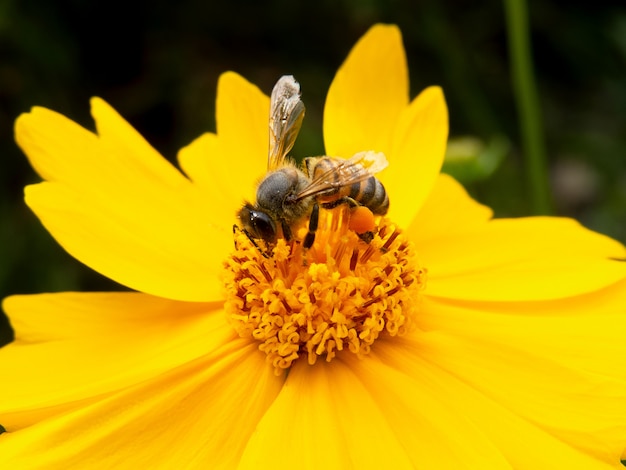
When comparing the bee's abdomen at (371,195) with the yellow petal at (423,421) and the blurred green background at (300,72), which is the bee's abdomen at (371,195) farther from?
the blurred green background at (300,72)

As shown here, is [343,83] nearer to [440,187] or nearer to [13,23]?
[440,187]

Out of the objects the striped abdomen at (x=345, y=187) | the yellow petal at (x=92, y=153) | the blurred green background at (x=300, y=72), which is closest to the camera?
the striped abdomen at (x=345, y=187)

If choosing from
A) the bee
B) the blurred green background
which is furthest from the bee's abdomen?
the blurred green background

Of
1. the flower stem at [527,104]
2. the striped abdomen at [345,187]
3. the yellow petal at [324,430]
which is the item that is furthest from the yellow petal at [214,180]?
the flower stem at [527,104]

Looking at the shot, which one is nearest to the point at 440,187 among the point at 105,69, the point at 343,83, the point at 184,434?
the point at 343,83

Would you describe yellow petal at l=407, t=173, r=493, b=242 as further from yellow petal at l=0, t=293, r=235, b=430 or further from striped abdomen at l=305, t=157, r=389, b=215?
yellow petal at l=0, t=293, r=235, b=430

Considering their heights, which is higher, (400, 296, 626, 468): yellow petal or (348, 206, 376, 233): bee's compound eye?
(348, 206, 376, 233): bee's compound eye

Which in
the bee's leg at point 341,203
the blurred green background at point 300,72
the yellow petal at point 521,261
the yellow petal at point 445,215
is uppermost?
the blurred green background at point 300,72
